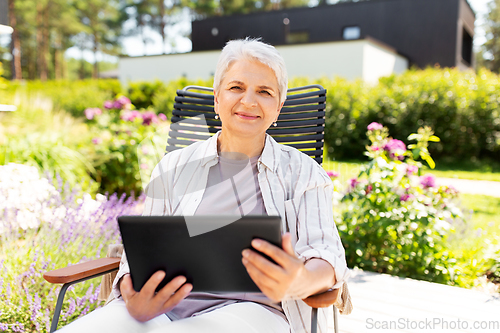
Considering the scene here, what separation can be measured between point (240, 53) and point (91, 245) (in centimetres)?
153

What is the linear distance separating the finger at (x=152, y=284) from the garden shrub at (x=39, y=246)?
3.05 ft

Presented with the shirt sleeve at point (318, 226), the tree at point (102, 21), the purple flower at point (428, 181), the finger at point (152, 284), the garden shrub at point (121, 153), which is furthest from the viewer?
the tree at point (102, 21)

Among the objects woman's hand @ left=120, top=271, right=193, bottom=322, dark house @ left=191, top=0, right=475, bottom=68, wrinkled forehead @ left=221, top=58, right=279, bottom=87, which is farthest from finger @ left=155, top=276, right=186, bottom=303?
dark house @ left=191, top=0, right=475, bottom=68

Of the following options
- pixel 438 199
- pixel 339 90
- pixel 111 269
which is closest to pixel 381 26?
pixel 339 90

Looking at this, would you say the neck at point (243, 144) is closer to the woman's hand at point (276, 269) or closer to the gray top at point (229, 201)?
the gray top at point (229, 201)

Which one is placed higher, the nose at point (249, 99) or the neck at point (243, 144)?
the nose at point (249, 99)

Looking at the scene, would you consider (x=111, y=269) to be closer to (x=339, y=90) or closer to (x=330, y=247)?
(x=330, y=247)

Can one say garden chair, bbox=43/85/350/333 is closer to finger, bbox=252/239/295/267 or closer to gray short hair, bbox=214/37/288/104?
gray short hair, bbox=214/37/288/104

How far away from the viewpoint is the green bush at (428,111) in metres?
8.34

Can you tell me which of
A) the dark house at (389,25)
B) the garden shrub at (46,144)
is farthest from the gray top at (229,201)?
the dark house at (389,25)

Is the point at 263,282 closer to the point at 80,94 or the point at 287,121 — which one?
the point at 287,121

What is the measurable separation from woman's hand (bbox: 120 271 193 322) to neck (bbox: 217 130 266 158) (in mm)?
A: 638

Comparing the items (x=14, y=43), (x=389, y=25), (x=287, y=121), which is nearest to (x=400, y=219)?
(x=287, y=121)

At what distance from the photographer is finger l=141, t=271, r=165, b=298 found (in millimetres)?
1078
